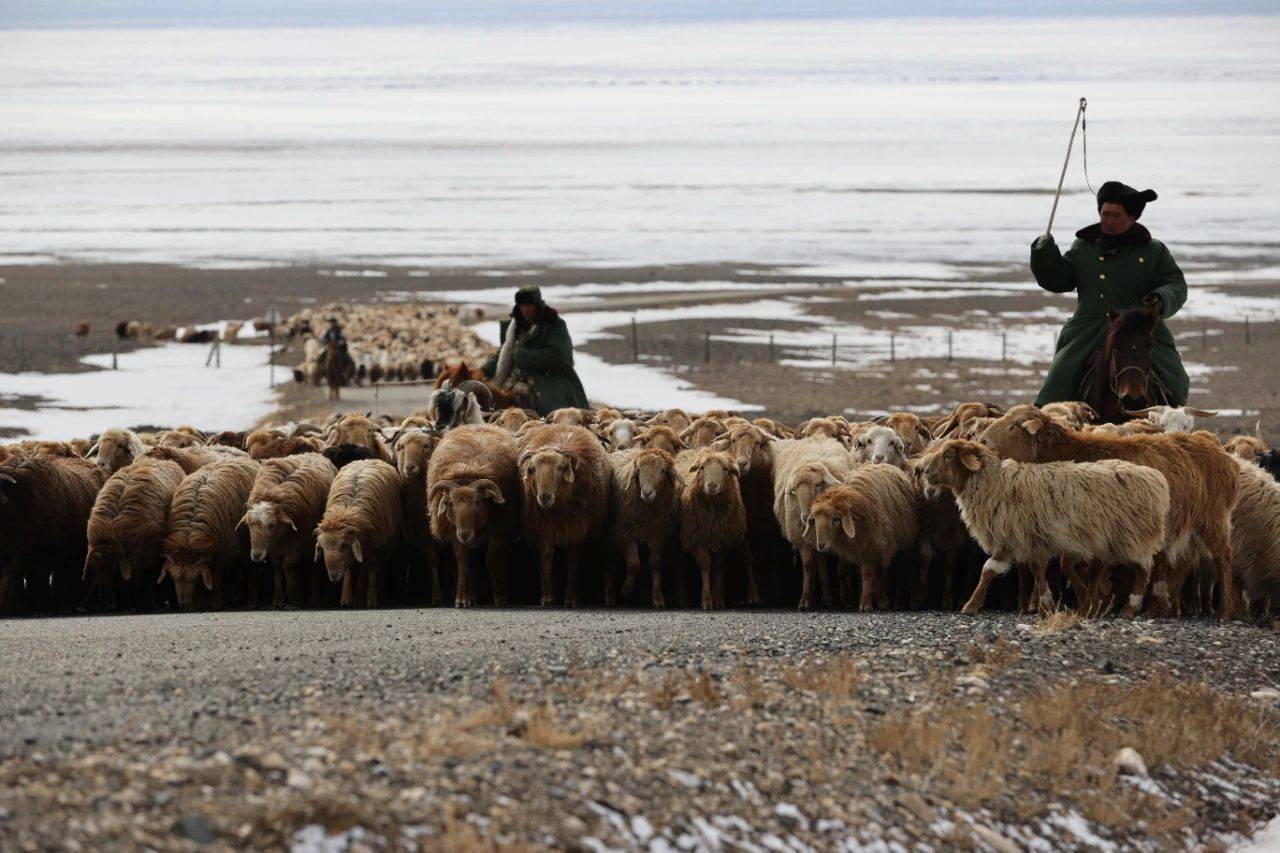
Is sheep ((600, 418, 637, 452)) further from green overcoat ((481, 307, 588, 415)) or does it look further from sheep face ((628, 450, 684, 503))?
green overcoat ((481, 307, 588, 415))

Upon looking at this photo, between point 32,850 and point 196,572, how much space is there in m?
7.08

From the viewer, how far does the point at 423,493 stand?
45.9ft

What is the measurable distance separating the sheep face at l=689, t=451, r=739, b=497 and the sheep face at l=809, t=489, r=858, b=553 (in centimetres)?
88

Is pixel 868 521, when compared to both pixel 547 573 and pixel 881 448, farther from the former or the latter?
pixel 547 573

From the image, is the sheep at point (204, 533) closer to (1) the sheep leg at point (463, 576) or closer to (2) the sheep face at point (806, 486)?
(1) the sheep leg at point (463, 576)

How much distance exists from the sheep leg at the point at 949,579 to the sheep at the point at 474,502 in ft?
10.7

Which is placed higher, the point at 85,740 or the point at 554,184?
the point at 554,184

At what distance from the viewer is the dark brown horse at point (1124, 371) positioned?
48.5 feet

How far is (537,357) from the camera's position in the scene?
61.9ft

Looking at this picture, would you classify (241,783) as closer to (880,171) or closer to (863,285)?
(863,285)

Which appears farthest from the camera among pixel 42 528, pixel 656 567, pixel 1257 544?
pixel 42 528

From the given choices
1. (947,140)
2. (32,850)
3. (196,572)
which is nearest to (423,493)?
(196,572)

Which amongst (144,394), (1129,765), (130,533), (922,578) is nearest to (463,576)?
(130,533)

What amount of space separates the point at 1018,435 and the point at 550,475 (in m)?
3.34
